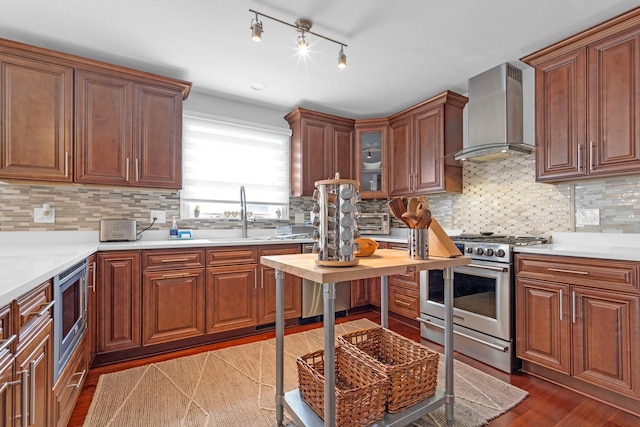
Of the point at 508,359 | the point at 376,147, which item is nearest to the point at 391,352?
the point at 508,359

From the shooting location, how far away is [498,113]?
2820 mm

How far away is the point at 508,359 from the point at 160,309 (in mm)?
2701

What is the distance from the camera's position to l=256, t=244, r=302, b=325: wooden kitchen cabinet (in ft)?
9.64

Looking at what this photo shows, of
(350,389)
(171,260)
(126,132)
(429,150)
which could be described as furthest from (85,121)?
(429,150)

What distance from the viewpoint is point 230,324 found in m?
2.79

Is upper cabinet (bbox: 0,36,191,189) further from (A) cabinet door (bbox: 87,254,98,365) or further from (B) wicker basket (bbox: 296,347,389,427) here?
(B) wicker basket (bbox: 296,347,389,427)

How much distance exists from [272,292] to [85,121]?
2.16m

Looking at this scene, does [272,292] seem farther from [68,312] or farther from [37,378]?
[37,378]

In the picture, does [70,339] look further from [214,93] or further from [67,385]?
[214,93]

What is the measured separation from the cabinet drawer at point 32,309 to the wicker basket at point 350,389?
1.13 metres

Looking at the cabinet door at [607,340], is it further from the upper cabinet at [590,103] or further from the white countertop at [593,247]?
the upper cabinet at [590,103]

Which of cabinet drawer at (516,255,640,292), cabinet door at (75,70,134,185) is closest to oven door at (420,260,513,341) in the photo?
cabinet drawer at (516,255,640,292)

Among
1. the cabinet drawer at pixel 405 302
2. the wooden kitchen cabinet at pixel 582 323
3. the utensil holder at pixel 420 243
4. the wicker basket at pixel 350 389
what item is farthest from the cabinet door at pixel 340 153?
the wicker basket at pixel 350 389

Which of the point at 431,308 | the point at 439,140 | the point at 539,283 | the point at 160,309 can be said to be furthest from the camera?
the point at 439,140
